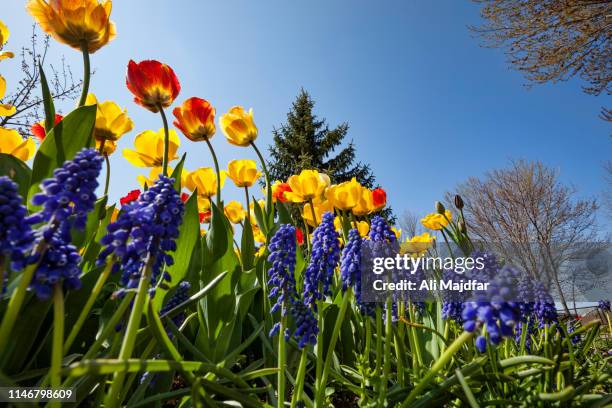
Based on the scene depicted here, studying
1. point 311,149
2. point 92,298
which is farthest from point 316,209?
point 311,149

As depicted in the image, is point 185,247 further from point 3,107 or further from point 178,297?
point 3,107

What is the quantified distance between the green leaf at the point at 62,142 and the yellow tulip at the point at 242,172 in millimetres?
1234

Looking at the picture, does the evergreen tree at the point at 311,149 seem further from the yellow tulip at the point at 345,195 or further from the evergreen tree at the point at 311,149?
the yellow tulip at the point at 345,195

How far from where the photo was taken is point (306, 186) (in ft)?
7.26

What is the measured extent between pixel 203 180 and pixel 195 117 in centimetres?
48

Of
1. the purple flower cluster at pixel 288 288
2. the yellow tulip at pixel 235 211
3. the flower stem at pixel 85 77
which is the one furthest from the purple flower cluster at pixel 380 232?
the yellow tulip at pixel 235 211

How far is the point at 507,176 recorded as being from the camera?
67.5 feet

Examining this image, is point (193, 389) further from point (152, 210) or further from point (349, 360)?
point (349, 360)

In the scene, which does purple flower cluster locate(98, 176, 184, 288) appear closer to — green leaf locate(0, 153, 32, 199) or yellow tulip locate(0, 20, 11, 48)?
green leaf locate(0, 153, 32, 199)

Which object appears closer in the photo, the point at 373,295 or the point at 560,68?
the point at 373,295

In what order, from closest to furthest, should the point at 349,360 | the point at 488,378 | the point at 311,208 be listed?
the point at 488,378, the point at 349,360, the point at 311,208

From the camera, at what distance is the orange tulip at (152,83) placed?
1373mm

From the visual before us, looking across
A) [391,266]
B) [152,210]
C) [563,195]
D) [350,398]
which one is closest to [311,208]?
[350,398]

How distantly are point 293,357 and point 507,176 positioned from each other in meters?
22.1
